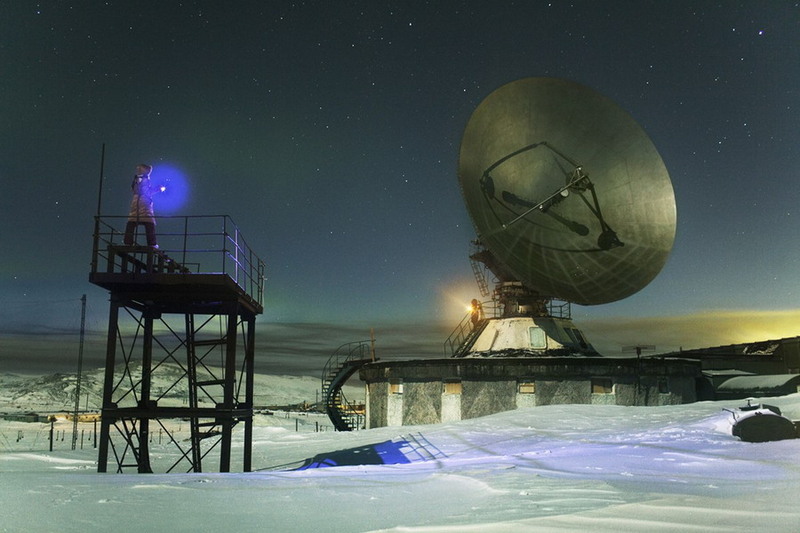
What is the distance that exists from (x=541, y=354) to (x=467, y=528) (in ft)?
83.4

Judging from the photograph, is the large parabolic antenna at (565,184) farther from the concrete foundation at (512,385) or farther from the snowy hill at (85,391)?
the snowy hill at (85,391)

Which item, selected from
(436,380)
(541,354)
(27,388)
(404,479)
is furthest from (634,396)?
(27,388)

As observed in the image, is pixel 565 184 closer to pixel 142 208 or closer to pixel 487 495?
pixel 142 208

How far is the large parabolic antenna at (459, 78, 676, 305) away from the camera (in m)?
22.6

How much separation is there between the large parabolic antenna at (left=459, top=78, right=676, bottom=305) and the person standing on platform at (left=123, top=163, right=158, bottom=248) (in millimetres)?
10900

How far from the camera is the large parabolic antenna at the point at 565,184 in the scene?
891 inches

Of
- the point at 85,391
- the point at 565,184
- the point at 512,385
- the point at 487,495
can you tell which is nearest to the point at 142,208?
the point at 487,495

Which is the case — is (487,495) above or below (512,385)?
below

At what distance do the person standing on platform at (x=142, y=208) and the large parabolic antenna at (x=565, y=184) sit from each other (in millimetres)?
10900

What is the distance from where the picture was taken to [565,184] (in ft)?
74.4

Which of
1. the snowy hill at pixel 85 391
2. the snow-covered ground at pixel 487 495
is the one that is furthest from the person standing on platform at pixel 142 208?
the snowy hill at pixel 85 391

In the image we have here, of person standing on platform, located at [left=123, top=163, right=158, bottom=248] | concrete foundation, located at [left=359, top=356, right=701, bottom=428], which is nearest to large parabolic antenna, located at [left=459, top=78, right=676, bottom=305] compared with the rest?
concrete foundation, located at [left=359, top=356, right=701, bottom=428]

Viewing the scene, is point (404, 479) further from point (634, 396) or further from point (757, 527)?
point (634, 396)

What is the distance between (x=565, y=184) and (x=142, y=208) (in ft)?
47.8
